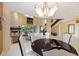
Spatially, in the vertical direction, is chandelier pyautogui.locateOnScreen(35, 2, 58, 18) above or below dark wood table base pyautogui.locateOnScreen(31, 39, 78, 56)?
above

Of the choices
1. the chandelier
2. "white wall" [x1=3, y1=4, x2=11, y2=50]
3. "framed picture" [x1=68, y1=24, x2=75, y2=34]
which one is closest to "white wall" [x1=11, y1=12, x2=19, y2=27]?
"white wall" [x1=3, y1=4, x2=11, y2=50]

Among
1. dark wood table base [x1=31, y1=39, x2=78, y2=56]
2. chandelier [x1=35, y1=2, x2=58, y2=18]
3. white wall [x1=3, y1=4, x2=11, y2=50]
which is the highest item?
chandelier [x1=35, y1=2, x2=58, y2=18]

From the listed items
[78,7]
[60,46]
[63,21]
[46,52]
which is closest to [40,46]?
[46,52]

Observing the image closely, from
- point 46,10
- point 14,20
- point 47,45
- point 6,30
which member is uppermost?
point 46,10

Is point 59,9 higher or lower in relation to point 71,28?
higher

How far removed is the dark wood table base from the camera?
5.12 feet

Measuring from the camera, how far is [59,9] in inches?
61.6

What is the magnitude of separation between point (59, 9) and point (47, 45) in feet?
1.53

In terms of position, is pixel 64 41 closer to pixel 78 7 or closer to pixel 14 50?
pixel 78 7

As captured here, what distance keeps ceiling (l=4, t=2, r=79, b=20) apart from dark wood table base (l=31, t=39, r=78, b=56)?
0.31 metres

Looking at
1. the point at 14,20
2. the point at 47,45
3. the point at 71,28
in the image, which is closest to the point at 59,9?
the point at 71,28

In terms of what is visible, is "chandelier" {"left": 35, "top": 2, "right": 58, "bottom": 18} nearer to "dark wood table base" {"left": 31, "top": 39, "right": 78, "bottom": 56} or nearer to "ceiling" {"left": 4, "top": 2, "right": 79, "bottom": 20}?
"ceiling" {"left": 4, "top": 2, "right": 79, "bottom": 20}

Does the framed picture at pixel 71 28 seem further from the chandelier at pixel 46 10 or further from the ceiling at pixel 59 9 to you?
the chandelier at pixel 46 10

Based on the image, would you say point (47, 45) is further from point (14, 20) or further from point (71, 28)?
point (14, 20)
